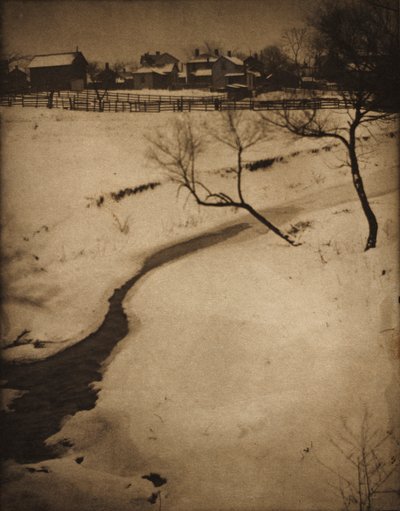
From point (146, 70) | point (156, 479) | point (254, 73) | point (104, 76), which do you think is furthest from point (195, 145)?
point (146, 70)

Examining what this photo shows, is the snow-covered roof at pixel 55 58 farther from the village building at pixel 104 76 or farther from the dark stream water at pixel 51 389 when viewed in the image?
the village building at pixel 104 76

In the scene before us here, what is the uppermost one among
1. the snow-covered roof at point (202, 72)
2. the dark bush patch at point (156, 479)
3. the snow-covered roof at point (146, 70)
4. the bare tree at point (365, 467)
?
the snow-covered roof at point (202, 72)

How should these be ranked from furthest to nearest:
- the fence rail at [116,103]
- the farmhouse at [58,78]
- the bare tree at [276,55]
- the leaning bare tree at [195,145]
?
the farmhouse at [58,78] → the fence rail at [116,103] → the leaning bare tree at [195,145] → the bare tree at [276,55]

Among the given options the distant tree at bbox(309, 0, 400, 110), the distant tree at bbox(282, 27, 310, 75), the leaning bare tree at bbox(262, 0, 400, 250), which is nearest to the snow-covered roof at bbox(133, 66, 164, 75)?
the distant tree at bbox(282, 27, 310, 75)

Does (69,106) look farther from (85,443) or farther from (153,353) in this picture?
(85,443)

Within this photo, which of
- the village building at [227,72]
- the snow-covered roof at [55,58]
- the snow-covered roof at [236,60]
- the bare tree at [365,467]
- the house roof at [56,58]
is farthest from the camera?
the village building at [227,72]

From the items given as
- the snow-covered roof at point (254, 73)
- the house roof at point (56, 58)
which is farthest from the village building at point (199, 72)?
the house roof at point (56, 58)
